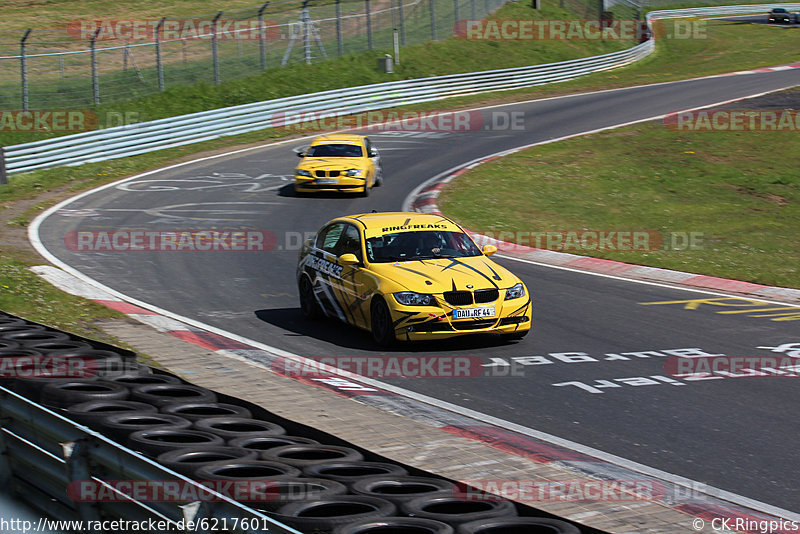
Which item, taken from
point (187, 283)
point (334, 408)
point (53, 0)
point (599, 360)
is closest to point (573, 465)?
point (334, 408)

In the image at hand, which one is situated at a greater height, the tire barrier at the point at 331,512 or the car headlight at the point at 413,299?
the tire barrier at the point at 331,512

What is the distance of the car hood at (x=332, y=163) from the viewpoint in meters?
24.7

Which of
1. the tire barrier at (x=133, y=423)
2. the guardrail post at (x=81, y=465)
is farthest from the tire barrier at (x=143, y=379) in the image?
the guardrail post at (x=81, y=465)

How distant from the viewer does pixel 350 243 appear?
12594mm

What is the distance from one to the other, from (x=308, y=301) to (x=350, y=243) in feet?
3.91

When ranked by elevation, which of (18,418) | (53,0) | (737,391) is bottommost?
(737,391)

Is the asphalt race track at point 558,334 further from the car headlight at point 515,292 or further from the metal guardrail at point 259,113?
the metal guardrail at point 259,113

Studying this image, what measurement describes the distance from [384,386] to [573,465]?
2.94 metres

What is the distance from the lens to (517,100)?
4256 cm

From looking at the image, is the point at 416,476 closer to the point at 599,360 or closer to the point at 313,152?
the point at 599,360

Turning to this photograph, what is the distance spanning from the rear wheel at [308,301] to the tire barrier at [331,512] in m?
8.14

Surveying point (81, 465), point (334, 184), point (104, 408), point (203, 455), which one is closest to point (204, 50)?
point (334, 184)

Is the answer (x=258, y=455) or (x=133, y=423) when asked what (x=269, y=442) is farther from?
(x=133, y=423)

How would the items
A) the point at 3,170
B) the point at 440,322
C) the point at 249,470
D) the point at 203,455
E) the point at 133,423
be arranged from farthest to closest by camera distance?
the point at 3,170, the point at 440,322, the point at 133,423, the point at 203,455, the point at 249,470
